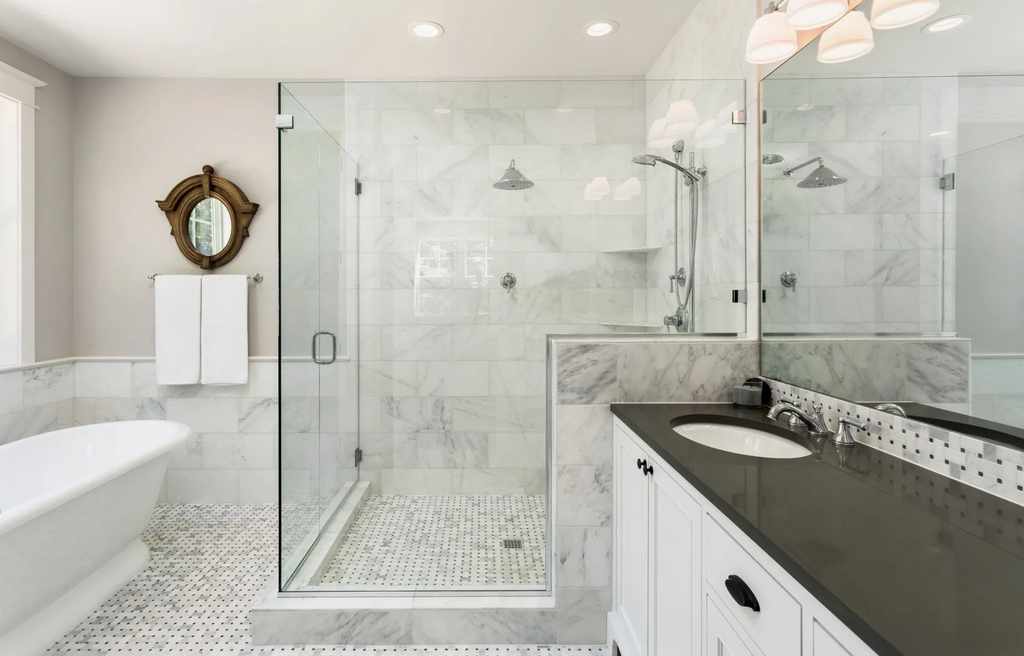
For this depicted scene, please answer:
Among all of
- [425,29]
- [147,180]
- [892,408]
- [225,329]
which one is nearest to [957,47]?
[892,408]

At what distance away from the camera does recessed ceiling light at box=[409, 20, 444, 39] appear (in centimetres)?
234

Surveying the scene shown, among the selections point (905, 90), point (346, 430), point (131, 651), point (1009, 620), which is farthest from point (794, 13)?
point (131, 651)

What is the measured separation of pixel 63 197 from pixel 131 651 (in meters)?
2.78

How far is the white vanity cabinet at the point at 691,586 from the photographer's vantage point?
2.32 feet

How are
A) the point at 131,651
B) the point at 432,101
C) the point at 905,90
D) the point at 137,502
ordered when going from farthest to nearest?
the point at 137,502 < the point at 432,101 < the point at 131,651 < the point at 905,90

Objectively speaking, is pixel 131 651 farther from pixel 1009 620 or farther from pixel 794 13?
pixel 794 13

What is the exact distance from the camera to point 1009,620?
544 millimetres

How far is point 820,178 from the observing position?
1.48m

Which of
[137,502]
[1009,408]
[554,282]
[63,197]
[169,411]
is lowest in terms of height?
[137,502]

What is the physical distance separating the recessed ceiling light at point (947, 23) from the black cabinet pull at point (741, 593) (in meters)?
1.28

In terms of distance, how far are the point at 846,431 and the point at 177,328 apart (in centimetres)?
350

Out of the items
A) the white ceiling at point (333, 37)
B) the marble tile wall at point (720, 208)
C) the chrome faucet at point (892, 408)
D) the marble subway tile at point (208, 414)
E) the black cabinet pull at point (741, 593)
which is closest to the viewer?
the black cabinet pull at point (741, 593)

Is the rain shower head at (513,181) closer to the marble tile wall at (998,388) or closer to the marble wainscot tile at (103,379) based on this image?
the marble tile wall at (998,388)

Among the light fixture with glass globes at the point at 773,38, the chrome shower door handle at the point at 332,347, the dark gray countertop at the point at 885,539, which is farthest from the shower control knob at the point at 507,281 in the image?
the light fixture with glass globes at the point at 773,38
